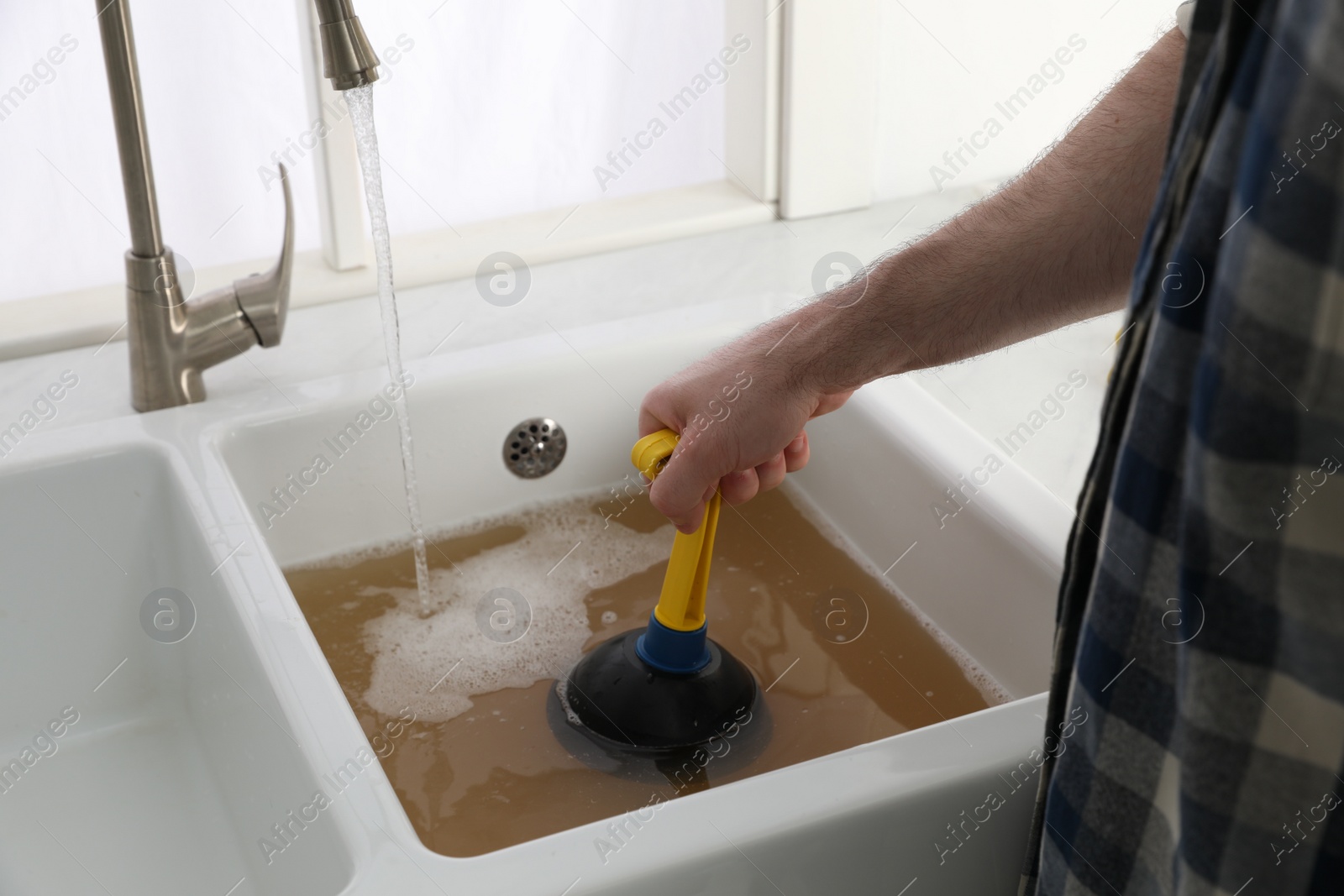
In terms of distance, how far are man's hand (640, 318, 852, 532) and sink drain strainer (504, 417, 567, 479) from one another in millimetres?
260

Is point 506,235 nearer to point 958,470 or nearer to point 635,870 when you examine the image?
point 958,470

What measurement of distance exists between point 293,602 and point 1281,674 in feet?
1.52

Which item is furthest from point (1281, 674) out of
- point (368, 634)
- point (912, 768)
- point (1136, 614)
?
point (368, 634)

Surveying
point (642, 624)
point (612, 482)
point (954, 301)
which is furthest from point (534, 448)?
point (954, 301)

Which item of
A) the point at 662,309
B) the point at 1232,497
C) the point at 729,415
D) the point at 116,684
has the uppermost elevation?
the point at 1232,497

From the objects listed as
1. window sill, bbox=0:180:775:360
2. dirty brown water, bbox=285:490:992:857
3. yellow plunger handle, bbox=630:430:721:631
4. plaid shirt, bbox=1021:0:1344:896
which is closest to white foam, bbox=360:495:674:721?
dirty brown water, bbox=285:490:992:857

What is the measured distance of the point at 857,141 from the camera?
1.16 meters

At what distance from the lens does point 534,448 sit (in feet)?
3.09

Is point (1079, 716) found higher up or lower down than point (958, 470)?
higher up

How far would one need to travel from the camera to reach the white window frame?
3.28ft

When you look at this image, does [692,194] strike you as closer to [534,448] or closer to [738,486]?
[534,448]

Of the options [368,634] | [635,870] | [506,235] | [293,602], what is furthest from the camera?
[506,235]

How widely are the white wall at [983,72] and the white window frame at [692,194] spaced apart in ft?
0.12

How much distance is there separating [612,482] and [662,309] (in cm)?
15
